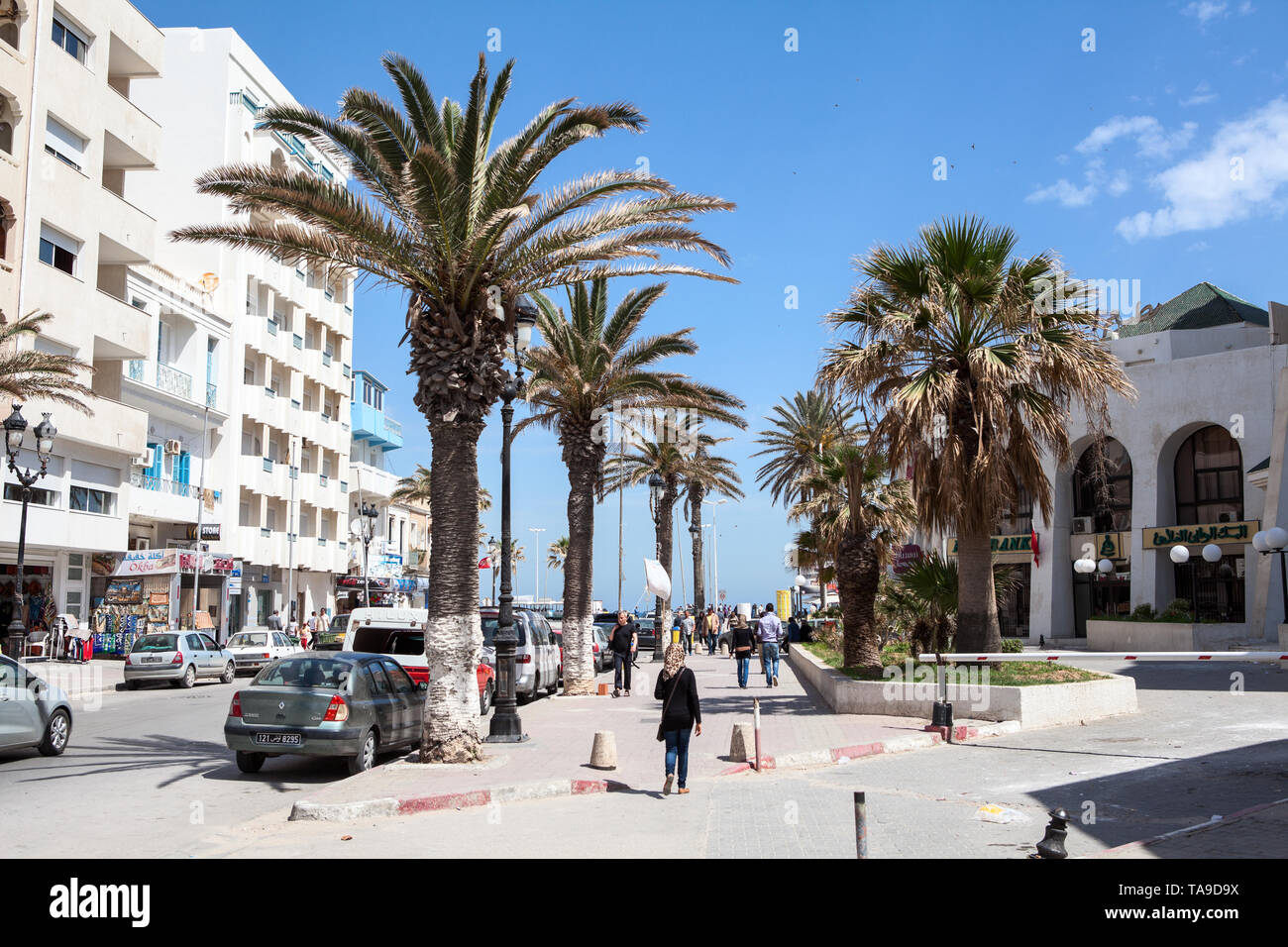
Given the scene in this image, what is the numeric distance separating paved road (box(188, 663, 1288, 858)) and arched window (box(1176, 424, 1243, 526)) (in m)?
25.2

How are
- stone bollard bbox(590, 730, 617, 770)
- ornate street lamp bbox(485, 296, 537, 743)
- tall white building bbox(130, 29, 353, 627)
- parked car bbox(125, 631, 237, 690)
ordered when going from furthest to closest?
tall white building bbox(130, 29, 353, 627), parked car bbox(125, 631, 237, 690), ornate street lamp bbox(485, 296, 537, 743), stone bollard bbox(590, 730, 617, 770)

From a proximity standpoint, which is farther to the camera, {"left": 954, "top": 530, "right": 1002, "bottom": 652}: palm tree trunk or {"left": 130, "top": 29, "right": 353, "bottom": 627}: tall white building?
{"left": 130, "top": 29, "right": 353, "bottom": 627}: tall white building

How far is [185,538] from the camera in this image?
40594 mm

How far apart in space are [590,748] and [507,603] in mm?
2626

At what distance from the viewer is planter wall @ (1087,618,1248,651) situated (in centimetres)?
3095

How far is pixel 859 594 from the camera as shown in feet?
61.5

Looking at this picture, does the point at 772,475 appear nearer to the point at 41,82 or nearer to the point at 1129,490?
the point at 1129,490

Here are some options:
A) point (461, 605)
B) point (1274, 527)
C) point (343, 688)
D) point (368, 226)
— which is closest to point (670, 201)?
point (368, 226)

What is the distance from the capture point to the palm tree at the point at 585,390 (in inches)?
957

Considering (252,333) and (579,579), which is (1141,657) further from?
(252,333)

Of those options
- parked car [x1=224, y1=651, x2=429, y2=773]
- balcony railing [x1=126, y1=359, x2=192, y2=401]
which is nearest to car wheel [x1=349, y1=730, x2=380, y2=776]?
parked car [x1=224, y1=651, x2=429, y2=773]

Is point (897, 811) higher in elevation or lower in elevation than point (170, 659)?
higher

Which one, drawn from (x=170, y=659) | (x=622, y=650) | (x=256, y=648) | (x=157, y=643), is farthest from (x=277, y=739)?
(x=256, y=648)

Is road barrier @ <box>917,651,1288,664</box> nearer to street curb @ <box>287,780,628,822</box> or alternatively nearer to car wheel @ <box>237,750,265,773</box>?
street curb @ <box>287,780,628,822</box>
